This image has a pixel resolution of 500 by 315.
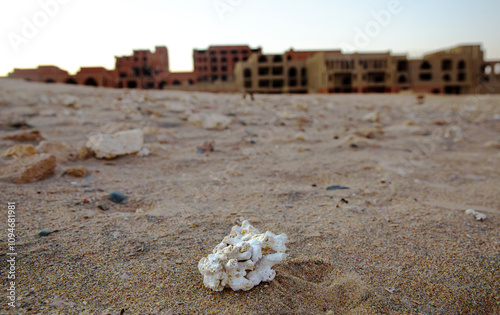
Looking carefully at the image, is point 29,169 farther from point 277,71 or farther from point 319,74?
point 277,71

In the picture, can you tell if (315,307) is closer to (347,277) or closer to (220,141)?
(347,277)

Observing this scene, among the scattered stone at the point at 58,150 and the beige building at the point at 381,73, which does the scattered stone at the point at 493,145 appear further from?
the beige building at the point at 381,73

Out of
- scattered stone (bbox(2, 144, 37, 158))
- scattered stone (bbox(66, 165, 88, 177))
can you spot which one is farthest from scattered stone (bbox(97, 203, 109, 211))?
scattered stone (bbox(2, 144, 37, 158))

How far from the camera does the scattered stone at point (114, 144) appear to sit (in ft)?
9.50

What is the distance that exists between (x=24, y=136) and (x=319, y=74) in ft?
71.2

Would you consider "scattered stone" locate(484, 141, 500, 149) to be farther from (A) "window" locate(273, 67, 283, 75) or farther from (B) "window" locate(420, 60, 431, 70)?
(B) "window" locate(420, 60, 431, 70)

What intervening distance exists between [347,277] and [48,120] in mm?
4619

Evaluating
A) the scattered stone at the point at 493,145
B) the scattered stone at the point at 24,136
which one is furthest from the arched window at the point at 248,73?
the scattered stone at the point at 24,136

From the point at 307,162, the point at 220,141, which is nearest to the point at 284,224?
the point at 307,162

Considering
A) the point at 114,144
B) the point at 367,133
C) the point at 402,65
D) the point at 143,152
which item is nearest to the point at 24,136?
the point at 114,144

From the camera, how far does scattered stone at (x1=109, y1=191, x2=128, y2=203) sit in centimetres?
204

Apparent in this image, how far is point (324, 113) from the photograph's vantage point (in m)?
6.33

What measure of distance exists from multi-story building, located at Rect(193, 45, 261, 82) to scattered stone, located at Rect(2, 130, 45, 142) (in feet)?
91.6

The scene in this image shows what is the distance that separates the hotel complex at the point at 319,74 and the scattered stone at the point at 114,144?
20499 mm
